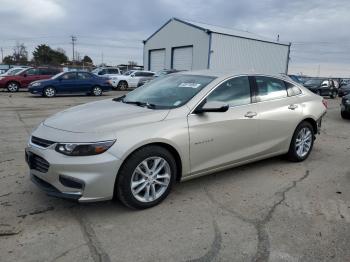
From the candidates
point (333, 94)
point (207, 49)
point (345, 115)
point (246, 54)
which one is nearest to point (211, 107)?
point (345, 115)

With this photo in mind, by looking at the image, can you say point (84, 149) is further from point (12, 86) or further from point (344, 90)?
point (344, 90)

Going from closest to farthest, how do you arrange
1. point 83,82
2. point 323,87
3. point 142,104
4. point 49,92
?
point 142,104
point 49,92
point 83,82
point 323,87

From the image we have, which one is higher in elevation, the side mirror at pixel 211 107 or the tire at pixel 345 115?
the side mirror at pixel 211 107

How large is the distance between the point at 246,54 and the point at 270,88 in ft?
98.2

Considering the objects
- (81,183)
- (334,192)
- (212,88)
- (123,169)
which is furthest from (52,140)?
(334,192)

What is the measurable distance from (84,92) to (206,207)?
1643cm

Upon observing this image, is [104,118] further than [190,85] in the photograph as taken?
No

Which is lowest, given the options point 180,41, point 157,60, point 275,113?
point 275,113

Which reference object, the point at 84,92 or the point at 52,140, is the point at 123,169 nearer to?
the point at 52,140

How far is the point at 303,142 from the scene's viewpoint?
19.3 feet

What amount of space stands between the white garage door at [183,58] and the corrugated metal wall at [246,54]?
2834 millimetres

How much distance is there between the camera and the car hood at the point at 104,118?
3.67m

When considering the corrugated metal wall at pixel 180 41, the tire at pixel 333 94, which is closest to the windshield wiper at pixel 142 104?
the tire at pixel 333 94

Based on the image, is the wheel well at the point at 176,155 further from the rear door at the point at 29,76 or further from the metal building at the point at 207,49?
the metal building at the point at 207,49
